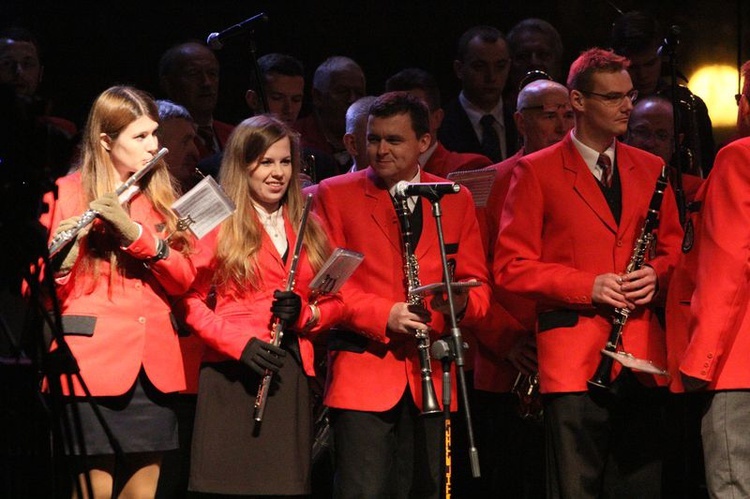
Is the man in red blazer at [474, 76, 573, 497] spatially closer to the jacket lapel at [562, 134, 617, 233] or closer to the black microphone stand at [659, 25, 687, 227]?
the black microphone stand at [659, 25, 687, 227]

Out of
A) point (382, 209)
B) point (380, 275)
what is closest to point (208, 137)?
point (382, 209)

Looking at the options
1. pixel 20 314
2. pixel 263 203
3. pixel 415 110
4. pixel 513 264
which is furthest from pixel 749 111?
pixel 20 314

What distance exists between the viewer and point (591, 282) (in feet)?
13.9

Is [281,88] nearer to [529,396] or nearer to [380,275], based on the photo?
[380,275]

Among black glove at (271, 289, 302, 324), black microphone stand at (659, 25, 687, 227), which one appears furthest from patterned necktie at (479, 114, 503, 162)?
black glove at (271, 289, 302, 324)

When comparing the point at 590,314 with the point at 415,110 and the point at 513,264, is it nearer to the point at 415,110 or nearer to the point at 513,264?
the point at 513,264

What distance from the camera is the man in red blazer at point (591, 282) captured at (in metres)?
4.28

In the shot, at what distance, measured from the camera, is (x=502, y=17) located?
742 centimetres

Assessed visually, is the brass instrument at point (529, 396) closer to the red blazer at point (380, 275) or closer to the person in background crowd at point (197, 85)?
the red blazer at point (380, 275)

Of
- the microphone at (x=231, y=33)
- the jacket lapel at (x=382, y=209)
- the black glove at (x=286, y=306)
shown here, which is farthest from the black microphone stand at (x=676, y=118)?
the black glove at (x=286, y=306)

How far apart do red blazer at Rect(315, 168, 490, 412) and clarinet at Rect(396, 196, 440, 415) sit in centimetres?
9

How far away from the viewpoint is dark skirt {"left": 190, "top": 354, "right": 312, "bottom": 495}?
4102mm

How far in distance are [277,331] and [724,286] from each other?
4.81 feet

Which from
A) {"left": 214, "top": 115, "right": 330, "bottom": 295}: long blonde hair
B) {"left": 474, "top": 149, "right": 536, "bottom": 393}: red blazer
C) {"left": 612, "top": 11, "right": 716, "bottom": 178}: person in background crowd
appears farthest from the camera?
{"left": 612, "top": 11, "right": 716, "bottom": 178}: person in background crowd
